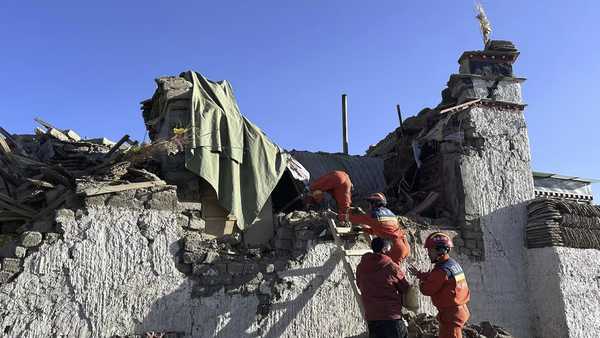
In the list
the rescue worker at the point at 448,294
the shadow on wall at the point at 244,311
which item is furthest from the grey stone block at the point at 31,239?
the rescue worker at the point at 448,294

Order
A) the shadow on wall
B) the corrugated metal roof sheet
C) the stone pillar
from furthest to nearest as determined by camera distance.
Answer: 1. the corrugated metal roof sheet
2. the stone pillar
3. the shadow on wall

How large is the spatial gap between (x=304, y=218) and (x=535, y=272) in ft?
12.6

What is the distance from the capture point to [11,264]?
226 inches

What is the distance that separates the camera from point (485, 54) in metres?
9.59

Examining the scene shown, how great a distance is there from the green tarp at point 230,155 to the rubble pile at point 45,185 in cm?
69

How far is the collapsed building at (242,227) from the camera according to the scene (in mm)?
6027

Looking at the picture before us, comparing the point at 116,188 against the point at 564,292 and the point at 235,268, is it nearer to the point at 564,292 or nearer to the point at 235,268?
the point at 235,268

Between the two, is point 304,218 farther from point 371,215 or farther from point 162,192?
point 162,192

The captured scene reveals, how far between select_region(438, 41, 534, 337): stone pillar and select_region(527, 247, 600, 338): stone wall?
0.19 m

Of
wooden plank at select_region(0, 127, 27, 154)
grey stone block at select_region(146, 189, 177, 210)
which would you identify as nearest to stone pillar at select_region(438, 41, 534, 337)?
grey stone block at select_region(146, 189, 177, 210)

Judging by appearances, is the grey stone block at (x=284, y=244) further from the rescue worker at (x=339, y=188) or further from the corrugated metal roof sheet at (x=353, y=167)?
the corrugated metal roof sheet at (x=353, y=167)

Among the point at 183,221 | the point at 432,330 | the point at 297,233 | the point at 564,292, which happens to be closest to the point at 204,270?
the point at 183,221

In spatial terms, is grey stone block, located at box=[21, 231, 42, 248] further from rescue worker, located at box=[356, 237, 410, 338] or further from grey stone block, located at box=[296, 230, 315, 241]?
rescue worker, located at box=[356, 237, 410, 338]

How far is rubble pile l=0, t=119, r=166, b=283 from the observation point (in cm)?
593
